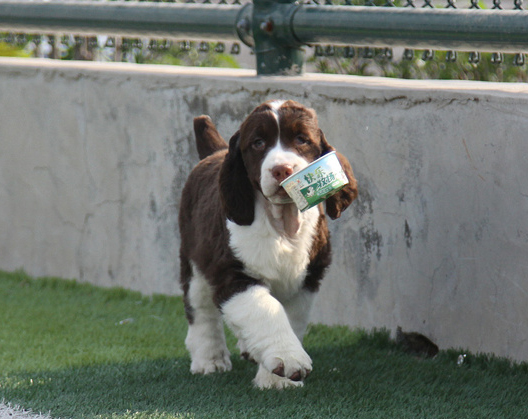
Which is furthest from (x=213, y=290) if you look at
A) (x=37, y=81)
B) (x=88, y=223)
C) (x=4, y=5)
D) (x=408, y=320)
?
(x=4, y=5)

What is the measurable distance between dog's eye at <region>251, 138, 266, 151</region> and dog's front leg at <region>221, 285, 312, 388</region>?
60 cm

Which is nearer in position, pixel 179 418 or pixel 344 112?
pixel 179 418

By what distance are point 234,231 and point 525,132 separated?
1453 millimetres

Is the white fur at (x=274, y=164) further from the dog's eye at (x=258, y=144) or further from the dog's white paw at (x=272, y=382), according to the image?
the dog's white paw at (x=272, y=382)

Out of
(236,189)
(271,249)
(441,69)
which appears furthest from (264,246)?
(441,69)

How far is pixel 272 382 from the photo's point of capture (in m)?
4.05

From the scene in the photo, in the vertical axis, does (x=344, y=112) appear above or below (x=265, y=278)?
above

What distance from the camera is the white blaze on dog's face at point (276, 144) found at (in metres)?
3.74

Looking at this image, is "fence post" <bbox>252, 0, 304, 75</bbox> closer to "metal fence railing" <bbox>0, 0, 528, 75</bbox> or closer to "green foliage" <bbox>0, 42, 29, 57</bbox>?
"metal fence railing" <bbox>0, 0, 528, 75</bbox>

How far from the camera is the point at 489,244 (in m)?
4.48

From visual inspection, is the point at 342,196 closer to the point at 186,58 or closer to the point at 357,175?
the point at 357,175

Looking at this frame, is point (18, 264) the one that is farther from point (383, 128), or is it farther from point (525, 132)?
point (525, 132)

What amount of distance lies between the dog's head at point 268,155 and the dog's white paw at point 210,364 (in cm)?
85

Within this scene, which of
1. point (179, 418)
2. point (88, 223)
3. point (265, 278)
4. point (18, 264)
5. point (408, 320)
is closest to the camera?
point (179, 418)
